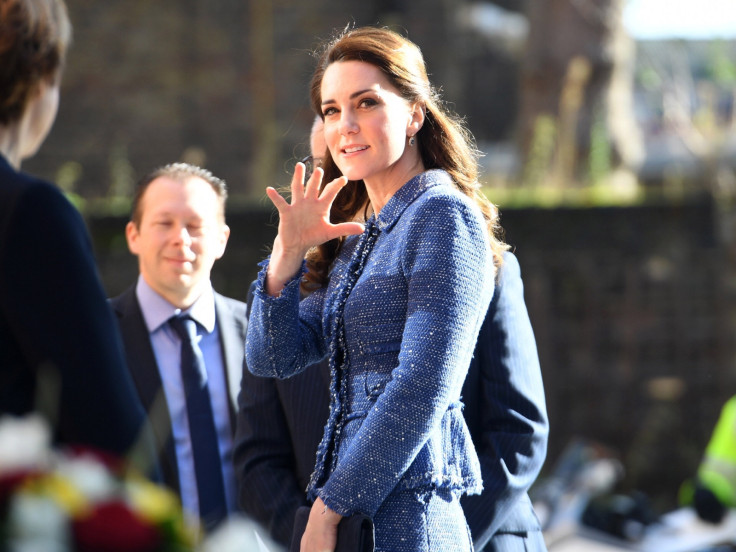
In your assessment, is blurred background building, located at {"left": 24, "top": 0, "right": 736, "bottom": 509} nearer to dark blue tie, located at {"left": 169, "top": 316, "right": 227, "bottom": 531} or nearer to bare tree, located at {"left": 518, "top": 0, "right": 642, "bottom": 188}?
bare tree, located at {"left": 518, "top": 0, "right": 642, "bottom": 188}

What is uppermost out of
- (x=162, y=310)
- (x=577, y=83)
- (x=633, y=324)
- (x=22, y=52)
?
(x=22, y=52)

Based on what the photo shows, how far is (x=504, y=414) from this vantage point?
246cm

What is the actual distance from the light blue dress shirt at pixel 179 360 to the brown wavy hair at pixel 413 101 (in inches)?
20.7

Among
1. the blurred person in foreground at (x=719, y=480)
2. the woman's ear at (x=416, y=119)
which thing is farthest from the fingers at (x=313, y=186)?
the blurred person in foreground at (x=719, y=480)

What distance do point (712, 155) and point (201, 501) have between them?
583 centimetres

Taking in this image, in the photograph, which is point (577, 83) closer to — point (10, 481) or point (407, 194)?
point (407, 194)

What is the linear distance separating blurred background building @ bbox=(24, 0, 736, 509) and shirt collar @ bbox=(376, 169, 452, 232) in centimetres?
107

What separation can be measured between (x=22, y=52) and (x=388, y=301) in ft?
2.61

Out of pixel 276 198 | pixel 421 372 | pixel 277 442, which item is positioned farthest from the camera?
pixel 277 442

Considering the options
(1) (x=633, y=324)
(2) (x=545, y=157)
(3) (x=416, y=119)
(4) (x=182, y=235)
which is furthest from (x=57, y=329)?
(2) (x=545, y=157)

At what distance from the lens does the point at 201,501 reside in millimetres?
2693

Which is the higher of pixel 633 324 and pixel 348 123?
pixel 348 123

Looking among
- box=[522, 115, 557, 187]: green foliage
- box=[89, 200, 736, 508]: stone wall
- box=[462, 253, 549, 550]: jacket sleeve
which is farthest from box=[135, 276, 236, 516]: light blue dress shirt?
box=[522, 115, 557, 187]: green foliage

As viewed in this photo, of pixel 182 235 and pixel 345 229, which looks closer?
pixel 345 229
